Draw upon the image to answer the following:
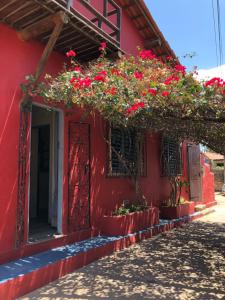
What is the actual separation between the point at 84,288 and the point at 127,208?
3.35m

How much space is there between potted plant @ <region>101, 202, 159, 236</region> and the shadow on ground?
454 millimetres

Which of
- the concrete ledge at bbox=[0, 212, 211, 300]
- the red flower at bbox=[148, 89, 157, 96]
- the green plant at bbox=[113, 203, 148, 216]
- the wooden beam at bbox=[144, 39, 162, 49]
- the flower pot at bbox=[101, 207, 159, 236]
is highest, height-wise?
the wooden beam at bbox=[144, 39, 162, 49]

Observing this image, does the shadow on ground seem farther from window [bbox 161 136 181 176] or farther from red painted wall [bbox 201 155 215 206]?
red painted wall [bbox 201 155 215 206]

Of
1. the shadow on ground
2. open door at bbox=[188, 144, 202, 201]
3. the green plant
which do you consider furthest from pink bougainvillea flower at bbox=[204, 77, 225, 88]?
open door at bbox=[188, 144, 202, 201]

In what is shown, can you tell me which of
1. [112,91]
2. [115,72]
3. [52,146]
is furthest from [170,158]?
[112,91]

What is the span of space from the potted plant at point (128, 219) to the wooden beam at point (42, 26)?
4.00 m

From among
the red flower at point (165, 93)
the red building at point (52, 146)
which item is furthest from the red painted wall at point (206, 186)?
the red flower at point (165, 93)

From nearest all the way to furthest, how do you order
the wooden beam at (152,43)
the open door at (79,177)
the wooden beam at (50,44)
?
the wooden beam at (50,44)
the open door at (79,177)
the wooden beam at (152,43)

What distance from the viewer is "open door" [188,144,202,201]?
1224cm

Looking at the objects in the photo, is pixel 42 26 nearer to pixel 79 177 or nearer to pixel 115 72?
pixel 115 72

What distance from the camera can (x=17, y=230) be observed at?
15.9ft

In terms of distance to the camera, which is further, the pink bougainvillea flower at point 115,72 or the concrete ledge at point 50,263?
the pink bougainvillea flower at point 115,72

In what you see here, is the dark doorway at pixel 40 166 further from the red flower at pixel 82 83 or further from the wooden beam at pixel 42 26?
the red flower at pixel 82 83

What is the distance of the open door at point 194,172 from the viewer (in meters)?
12.2
